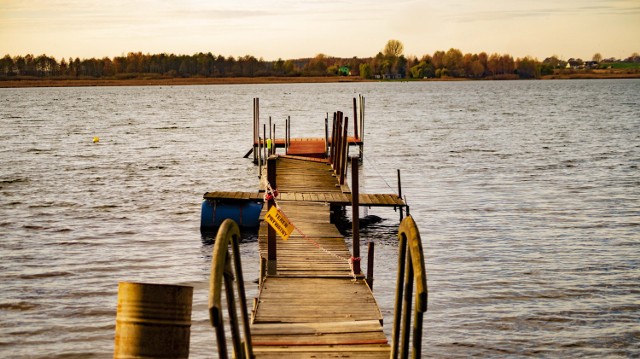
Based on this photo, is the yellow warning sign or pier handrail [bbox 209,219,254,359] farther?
the yellow warning sign

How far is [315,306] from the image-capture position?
12.4 m

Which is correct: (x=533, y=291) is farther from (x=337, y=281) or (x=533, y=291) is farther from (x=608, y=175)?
(x=608, y=175)

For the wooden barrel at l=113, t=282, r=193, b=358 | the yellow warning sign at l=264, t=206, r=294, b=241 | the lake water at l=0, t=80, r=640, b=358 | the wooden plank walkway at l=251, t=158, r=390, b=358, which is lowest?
the lake water at l=0, t=80, r=640, b=358

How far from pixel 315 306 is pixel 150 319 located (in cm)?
600

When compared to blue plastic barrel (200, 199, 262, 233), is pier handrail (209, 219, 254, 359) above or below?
above

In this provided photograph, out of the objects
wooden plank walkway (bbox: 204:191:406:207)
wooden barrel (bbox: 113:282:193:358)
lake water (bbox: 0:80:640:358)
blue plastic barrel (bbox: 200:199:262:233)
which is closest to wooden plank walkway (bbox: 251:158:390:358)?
lake water (bbox: 0:80:640:358)

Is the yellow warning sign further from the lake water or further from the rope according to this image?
the lake water

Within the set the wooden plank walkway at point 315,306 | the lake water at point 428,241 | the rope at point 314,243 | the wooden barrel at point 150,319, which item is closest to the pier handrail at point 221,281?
the wooden barrel at point 150,319

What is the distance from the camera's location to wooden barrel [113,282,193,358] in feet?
21.6

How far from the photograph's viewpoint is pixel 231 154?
5206 cm

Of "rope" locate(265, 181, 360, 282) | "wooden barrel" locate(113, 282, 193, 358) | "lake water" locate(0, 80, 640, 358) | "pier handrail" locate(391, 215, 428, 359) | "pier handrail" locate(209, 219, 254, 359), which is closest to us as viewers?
"pier handrail" locate(209, 219, 254, 359)

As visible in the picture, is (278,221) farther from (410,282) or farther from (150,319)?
(150,319)

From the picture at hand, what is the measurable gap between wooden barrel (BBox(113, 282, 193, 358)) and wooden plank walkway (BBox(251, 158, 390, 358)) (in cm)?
347

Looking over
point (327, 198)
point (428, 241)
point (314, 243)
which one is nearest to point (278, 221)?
point (314, 243)
